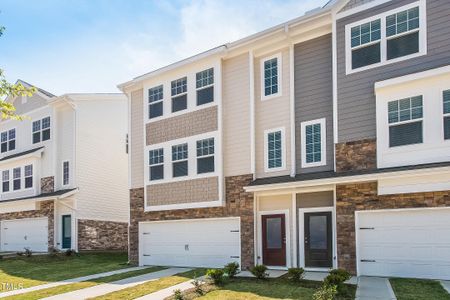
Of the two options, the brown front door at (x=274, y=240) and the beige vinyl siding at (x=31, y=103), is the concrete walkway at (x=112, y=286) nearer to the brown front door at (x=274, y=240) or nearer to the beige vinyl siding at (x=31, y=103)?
the brown front door at (x=274, y=240)

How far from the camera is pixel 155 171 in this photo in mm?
19828

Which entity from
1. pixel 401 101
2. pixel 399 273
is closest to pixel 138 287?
pixel 399 273

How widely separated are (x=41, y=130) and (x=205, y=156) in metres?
14.0

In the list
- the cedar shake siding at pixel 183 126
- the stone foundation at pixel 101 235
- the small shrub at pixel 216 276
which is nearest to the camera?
the small shrub at pixel 216 276

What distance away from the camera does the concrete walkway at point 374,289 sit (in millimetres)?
10670

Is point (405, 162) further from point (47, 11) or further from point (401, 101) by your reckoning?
point (47, 11)

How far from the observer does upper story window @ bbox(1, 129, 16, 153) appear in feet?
95.6

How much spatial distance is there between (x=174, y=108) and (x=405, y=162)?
10.0 meters

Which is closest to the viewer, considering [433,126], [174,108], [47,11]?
[47,11]

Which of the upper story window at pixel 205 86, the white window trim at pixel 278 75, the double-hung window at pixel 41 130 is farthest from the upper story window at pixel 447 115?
the double-hung window at pixel 41 130

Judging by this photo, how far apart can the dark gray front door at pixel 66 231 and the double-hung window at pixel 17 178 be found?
4638 mm

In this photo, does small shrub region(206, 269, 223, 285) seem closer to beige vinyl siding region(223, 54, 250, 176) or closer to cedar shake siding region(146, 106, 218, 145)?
beige vinyl siding region(223, 54, 250, 176)

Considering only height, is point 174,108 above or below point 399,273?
above

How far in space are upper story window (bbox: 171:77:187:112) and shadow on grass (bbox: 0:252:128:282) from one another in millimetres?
7262
